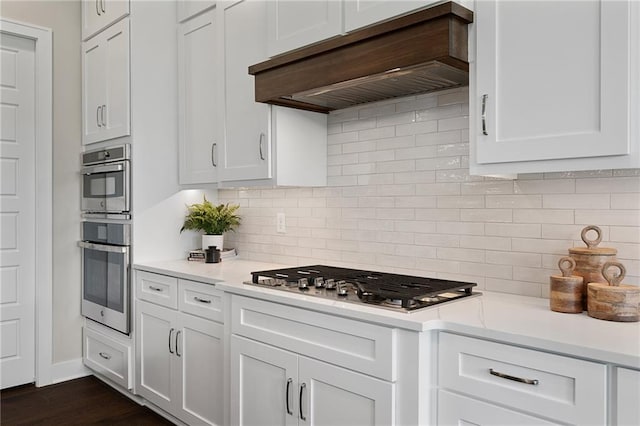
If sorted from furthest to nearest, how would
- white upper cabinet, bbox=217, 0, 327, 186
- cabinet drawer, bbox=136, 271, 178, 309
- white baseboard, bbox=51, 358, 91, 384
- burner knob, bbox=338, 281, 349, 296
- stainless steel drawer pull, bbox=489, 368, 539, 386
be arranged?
white baseboard, bbox=51, 358, 91, 384
cabinet drawer, bbox=136, 271, 178, 309
white upper cabinet, bbox=217, 0, 327, 186
burner knob, bbox=338, 281, 349, 296
stainless steel drawer pull, bbox=489, 368, 539, 386

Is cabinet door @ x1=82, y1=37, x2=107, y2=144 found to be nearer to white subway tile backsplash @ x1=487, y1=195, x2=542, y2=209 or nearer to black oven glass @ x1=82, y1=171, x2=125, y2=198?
black oven glass @ x1=82, y1=171, x2=125, y2=198

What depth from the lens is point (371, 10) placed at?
2072 millimetres

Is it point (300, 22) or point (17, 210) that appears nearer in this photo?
point (300, 22)

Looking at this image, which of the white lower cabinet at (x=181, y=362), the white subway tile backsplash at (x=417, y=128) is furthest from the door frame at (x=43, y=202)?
the white subway tile backsplash at (x=417, y=128)

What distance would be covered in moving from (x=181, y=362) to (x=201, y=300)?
42 cm

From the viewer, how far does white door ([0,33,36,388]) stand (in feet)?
11.4

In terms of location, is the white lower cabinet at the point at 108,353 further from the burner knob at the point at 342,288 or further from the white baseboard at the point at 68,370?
the burner knob at the point at 342,288

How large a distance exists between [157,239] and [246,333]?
1.32m

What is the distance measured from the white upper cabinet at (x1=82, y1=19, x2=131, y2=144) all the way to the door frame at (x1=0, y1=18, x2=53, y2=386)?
0.24 m

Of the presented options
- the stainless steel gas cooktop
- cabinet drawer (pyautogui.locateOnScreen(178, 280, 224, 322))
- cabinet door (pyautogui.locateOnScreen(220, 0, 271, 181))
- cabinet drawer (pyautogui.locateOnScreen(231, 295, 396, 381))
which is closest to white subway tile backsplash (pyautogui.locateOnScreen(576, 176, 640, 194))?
the stainless steel gas cooktop

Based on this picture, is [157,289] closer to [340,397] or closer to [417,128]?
[340,397]

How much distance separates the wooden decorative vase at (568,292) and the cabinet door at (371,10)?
1.08m

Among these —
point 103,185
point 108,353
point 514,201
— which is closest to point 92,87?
point 103,185

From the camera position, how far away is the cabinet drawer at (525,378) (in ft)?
4.32
